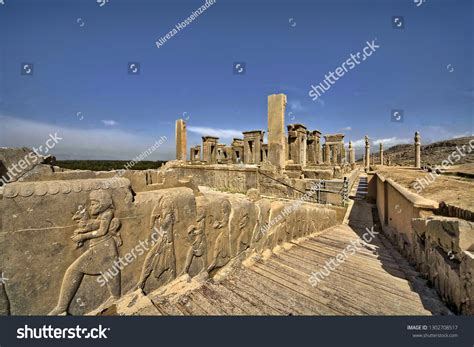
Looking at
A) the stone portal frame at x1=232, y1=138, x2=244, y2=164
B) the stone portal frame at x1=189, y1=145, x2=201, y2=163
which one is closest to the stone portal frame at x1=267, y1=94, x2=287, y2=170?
the stone portal frame at x1=232, y1=138, x2=244, y2=164

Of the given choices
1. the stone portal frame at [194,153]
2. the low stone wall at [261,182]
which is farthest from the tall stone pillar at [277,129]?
the stone portal frame at [194,153]

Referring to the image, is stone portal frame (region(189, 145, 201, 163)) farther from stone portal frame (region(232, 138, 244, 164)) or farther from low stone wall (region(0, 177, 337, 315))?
low stone wall (region(0, 177, 337, 315))

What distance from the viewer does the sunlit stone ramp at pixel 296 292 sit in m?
2.37

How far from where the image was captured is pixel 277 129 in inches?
444

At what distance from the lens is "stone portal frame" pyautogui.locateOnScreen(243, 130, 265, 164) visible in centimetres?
1927

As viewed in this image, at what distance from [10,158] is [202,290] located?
2269 millimetres

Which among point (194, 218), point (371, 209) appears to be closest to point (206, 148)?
point (371, 209)

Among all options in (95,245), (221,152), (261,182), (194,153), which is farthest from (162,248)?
(221,152)

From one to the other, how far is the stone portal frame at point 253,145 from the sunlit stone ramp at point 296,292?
15.5 meters

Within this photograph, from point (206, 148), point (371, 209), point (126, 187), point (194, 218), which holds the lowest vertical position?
point (371, 209)
